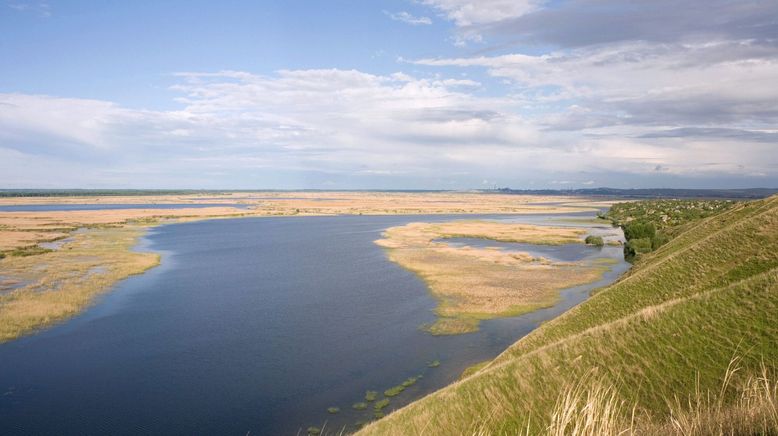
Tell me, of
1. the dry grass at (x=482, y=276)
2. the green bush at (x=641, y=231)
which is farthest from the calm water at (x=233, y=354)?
the green bush at (x=641, y=231)

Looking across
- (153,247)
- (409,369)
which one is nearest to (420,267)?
(409,369)

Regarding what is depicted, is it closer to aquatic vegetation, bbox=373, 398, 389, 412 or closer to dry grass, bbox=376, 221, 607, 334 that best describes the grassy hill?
aquatic vegetation, bbox=373, 398, 389, 412

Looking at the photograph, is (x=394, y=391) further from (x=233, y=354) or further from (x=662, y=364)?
(x=662, y=364)

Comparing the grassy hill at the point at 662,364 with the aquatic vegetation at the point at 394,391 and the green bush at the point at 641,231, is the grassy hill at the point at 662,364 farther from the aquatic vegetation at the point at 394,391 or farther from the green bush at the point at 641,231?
the green bush at the point at 641,231

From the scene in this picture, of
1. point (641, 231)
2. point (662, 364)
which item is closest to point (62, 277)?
point (662, 364)

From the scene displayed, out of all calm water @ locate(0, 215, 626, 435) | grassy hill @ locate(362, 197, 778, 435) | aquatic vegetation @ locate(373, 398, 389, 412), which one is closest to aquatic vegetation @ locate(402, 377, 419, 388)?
calm water @ locate(0, 215, 626, 435)
